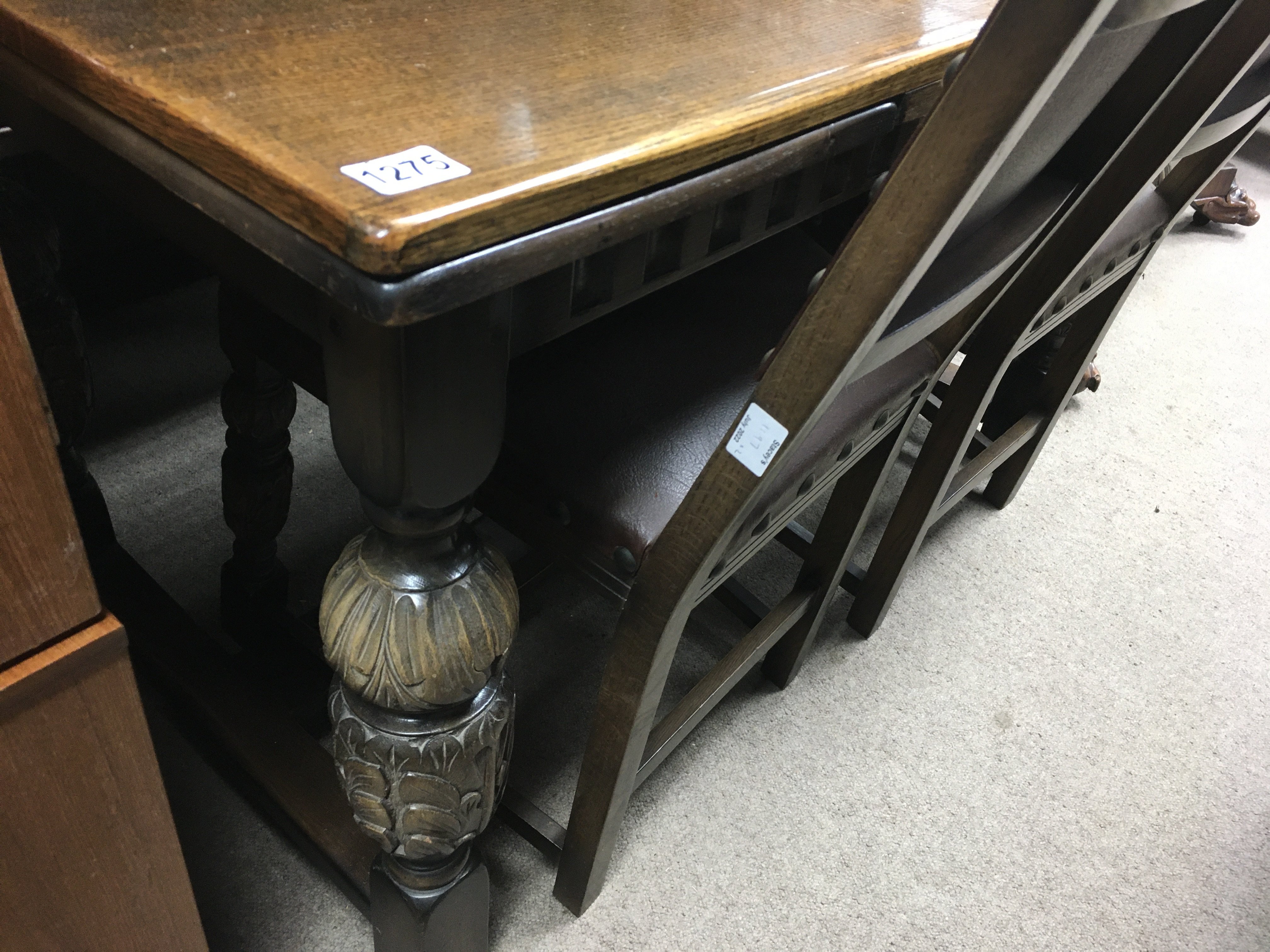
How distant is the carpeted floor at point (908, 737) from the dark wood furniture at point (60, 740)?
0.33 m

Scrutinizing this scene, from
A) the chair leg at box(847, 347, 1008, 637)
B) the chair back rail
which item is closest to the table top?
the chair back rail

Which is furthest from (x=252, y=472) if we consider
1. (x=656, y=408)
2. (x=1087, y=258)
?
(x=1087, y=258)

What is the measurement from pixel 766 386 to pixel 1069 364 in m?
0.95

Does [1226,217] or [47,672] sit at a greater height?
[47,672]

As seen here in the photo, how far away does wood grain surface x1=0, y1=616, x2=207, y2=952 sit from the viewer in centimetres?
47

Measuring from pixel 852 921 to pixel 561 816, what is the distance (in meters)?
0.32

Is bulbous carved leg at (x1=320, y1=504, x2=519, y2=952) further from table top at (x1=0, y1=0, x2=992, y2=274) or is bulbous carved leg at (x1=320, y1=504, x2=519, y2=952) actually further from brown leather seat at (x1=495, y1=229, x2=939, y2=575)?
table top at (x1=0, y1=0, x2=992, y2=274)

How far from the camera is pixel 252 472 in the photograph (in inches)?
36.9

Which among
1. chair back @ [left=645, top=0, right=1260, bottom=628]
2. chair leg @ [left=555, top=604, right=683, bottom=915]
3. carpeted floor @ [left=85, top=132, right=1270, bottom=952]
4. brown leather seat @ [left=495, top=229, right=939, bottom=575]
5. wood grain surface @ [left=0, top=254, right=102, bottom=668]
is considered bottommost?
carpeted floor @ [left=85, top=132, right=1270, bottom=952]

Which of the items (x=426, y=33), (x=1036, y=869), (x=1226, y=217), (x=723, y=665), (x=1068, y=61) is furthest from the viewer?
(x=1226, y=217)

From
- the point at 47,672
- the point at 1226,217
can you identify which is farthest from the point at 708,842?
the point at 1226,217

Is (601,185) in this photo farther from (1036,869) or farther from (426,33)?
(1036,869)

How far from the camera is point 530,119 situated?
47 centimetres

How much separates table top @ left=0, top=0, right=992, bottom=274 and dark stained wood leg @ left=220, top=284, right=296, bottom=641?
0.29 meters
